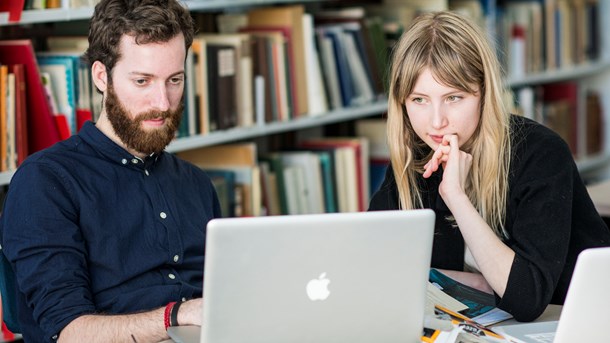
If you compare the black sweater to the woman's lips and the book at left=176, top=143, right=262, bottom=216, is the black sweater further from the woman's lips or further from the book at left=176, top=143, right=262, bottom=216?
the book at left=176, top=143, right=262, bottom=216

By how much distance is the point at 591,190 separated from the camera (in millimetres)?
3223

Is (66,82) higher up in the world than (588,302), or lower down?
higher up

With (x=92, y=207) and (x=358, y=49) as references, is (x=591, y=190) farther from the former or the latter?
(x=92, y=207)

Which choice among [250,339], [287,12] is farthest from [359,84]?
[250,339]

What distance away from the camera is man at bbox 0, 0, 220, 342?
1.82 m

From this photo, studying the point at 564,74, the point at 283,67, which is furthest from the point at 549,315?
the point at 564,74

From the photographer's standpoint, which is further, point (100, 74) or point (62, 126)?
point (62, 126)

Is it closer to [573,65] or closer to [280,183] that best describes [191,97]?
[280,183]

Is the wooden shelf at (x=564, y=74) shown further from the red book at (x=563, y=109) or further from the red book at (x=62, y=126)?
the red book at (x=62, y=126)

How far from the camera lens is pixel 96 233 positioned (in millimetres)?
1927

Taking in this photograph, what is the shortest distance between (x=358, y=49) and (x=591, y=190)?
994 millimetres

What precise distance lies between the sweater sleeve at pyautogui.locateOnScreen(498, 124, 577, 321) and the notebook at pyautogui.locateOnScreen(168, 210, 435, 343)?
339mm

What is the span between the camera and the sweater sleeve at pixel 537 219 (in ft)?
6.09

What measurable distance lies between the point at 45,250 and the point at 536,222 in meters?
0.92
